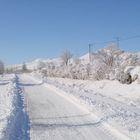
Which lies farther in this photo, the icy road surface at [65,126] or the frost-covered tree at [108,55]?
the frost-covered tree at [108,55]

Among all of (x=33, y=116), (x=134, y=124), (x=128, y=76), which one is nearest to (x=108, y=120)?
(x=134, y=124)

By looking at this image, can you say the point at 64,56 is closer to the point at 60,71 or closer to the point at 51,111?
the point at 60,71

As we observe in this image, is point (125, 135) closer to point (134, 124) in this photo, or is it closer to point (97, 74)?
point (134, 124)

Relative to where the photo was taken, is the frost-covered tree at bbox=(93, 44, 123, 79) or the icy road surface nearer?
the icy road surface

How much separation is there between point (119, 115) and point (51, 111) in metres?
3.66

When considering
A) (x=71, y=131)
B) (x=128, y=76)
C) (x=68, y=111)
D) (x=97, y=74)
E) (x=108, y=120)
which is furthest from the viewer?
(x=97, y=74)

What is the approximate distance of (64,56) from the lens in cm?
12612

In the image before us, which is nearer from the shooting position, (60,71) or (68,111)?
Answer: (68,111)

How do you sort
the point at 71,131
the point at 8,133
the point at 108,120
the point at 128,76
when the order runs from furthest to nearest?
1. the point at 128,76
2. the point at 108,120
3. the point at 71,131
4. the point at 8,133

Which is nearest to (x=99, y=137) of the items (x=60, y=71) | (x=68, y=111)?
(x=68, y=111)

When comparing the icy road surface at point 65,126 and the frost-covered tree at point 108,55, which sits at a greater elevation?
the frost-covered tree at point 108,55

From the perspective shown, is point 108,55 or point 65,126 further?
point 108,55

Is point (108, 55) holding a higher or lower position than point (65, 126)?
higher

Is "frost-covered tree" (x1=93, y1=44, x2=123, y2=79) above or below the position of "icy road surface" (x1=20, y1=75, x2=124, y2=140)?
above
